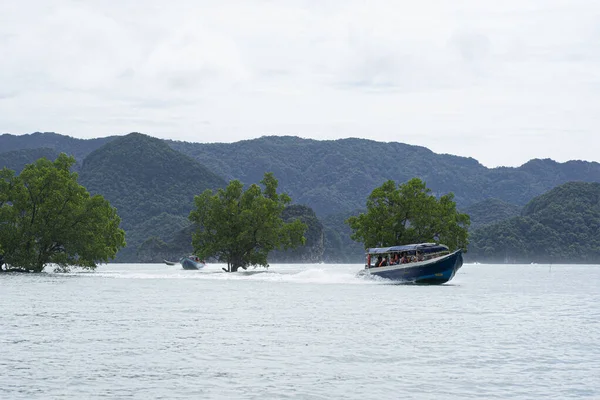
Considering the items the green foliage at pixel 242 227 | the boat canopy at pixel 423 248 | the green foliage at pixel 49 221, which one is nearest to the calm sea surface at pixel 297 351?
the boat canopy at pixel 423 248

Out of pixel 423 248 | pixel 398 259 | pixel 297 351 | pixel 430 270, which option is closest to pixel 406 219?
pixel 398 259

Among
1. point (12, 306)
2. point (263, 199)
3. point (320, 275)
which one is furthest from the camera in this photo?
point (320, 275)

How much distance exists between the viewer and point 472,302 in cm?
6994

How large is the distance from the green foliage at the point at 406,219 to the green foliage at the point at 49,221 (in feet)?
140

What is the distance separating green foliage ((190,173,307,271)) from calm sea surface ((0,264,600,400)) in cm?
6501

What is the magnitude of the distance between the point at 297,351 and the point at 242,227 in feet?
311

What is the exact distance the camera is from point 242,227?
129875mm

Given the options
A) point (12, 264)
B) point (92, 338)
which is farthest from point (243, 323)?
point (12, 264)

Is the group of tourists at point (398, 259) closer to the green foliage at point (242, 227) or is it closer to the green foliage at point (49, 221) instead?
the green foliage at point (242, 227)

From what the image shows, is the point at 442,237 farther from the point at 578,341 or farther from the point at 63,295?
the point at 578,341

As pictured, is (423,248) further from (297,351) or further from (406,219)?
(297,351)

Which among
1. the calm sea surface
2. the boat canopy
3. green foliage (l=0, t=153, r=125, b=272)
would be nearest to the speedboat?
the boat canopy

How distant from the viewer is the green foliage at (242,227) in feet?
424

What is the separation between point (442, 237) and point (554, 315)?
273 ft
